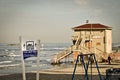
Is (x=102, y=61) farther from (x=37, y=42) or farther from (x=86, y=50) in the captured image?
(x=37, y=42)

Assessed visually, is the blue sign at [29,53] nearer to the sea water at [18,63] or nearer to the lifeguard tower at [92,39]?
the sea water at [18,63]

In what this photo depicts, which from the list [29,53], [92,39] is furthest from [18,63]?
[29,53]

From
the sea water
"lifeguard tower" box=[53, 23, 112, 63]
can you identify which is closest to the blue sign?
the sea water

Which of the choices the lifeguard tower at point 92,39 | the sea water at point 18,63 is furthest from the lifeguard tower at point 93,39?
the sea water at point 18,63

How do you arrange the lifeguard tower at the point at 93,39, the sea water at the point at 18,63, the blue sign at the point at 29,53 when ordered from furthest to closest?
the lifeguard tower at the point at 93,39 < the sea water at the point at 18,63 < the blue sign at the point at 29,53

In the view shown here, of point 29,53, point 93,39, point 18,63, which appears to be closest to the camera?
point 29,53

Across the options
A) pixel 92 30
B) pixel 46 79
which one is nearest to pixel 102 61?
pixel 92 30

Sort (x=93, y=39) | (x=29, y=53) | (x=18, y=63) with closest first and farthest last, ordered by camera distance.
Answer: (x=29, y=53)
(x=93, y=39)
(x=18, y=63)

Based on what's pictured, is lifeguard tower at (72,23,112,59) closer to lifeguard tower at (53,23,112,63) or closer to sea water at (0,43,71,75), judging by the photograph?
lifeguard tower at (53,23,112,63)

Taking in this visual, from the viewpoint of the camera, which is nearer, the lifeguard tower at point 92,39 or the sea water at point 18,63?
the sea water at point 18,63

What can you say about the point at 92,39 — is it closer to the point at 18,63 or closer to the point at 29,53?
the point at 18,63

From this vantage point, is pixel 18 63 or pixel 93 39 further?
pixel 18 63

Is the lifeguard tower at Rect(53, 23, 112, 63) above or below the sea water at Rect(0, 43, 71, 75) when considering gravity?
above

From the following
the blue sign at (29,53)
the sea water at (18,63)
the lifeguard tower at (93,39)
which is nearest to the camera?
the blue sign at (29,53)
